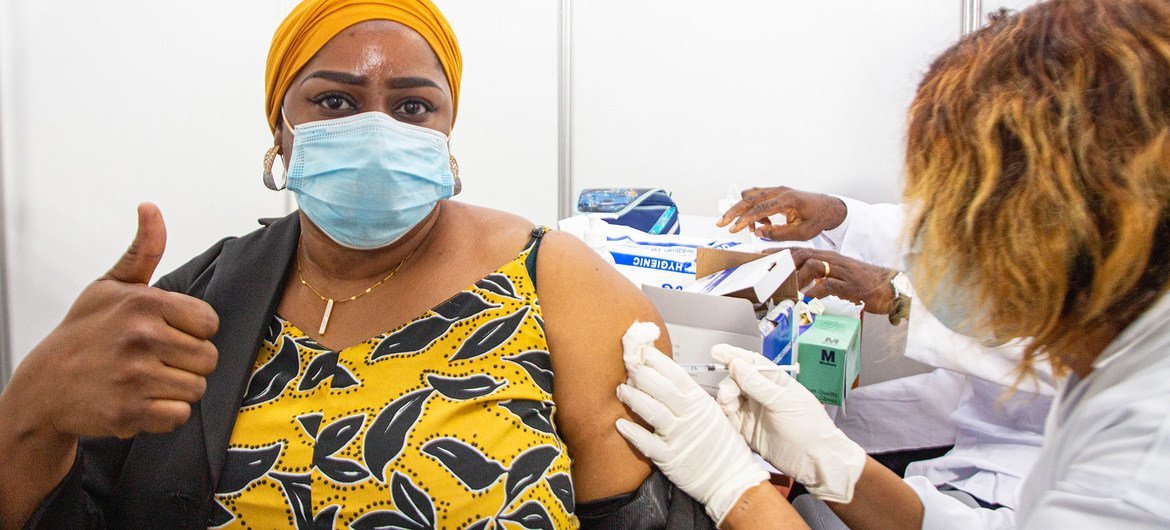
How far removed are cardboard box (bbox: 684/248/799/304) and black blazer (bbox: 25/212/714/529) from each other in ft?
1.45

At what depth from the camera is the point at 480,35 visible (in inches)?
118

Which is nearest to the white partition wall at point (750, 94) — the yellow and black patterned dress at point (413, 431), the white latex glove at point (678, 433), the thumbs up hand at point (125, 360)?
the white latex glove at point (678, 433)

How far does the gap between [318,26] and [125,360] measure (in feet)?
1.80

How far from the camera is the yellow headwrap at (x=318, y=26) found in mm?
1088

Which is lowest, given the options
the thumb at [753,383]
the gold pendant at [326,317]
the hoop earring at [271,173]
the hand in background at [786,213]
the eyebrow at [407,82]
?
the thumb at [753,383]

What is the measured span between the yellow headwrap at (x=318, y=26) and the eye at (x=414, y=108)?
88 millimetres

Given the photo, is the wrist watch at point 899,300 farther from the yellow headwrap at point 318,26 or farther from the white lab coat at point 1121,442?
the yellow headwrap at point 318,26

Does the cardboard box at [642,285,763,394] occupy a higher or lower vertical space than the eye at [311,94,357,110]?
lower

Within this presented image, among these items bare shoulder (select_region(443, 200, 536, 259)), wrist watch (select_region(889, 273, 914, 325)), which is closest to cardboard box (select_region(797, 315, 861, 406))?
wrist watch (select_region(889, 273, 914, 325))

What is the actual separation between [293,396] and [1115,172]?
3.40 ft

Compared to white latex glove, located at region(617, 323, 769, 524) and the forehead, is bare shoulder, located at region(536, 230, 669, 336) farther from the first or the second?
the forehead

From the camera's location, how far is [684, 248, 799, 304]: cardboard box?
Result: 1389mm

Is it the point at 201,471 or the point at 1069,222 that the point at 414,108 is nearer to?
the point at 201,471

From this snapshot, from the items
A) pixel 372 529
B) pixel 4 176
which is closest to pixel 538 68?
pixel 4 176
